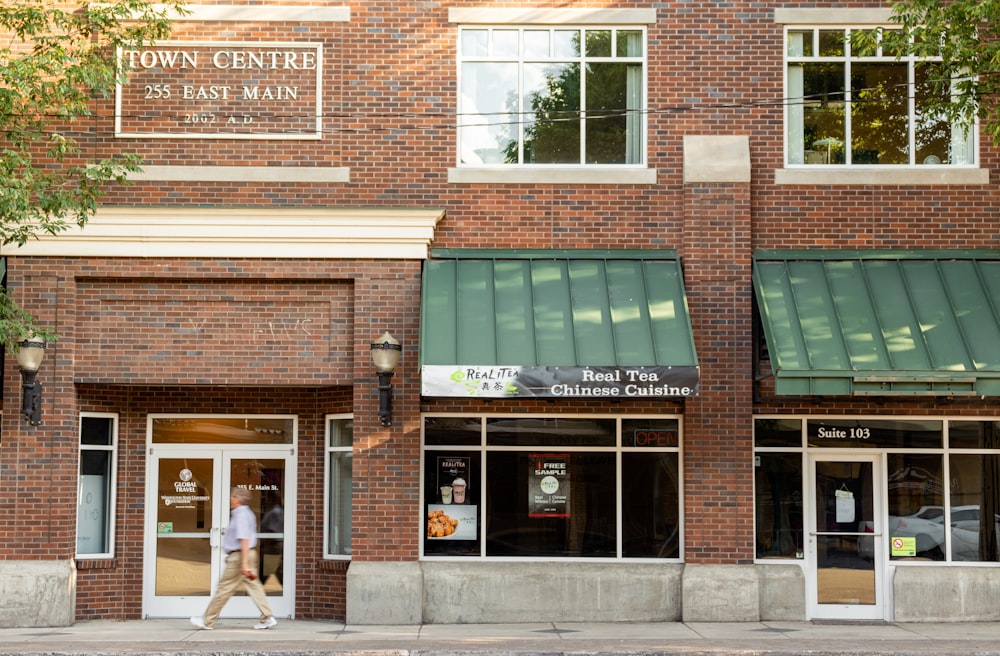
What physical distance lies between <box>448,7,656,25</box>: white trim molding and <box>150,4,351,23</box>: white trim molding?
1483mm

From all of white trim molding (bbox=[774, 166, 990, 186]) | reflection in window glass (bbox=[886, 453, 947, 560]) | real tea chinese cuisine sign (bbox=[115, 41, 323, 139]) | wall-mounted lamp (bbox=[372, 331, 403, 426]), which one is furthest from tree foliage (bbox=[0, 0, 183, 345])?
reflection in window glass (bbox=[886, 453, 947, 560])

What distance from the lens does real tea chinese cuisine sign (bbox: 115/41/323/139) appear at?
48.5 feet

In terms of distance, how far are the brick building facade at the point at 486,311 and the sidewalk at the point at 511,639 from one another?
0.45m

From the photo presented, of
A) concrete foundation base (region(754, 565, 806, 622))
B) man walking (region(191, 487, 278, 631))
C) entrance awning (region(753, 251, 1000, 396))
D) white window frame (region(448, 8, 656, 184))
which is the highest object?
white window frame (region(448, 8, 656, 184))

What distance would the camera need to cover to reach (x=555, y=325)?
13922 mm

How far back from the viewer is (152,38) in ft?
46.4

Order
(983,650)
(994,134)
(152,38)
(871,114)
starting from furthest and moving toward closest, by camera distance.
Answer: (871,114), (152,38), (994,134), (983,650)

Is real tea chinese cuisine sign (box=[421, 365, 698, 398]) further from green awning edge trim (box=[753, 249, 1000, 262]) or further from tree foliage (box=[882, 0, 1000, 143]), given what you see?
tree foliage (box=[882, 0, 1000, 143])

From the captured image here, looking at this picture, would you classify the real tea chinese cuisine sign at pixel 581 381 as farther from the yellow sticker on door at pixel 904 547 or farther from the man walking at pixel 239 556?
the yellow sticker on door at pixel 904 547

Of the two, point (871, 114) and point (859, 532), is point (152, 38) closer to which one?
point (871, 114)

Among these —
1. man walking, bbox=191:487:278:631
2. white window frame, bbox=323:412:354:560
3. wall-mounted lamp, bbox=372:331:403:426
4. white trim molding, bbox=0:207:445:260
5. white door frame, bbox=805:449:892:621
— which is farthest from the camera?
white window frame, bbox=323:412:354:560

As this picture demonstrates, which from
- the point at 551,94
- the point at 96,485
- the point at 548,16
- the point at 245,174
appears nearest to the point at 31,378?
the point at 96,485

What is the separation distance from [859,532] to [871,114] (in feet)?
17.6

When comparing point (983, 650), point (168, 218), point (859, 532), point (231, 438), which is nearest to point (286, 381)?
point (231, 438)
